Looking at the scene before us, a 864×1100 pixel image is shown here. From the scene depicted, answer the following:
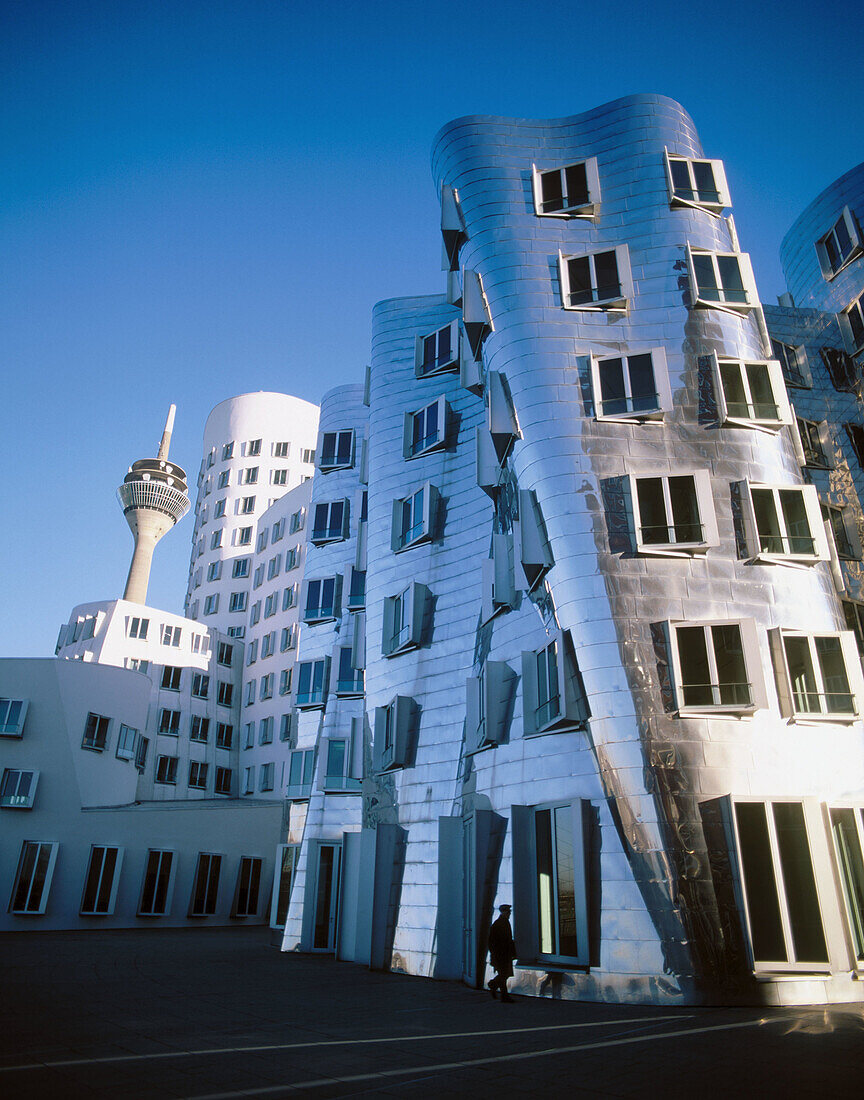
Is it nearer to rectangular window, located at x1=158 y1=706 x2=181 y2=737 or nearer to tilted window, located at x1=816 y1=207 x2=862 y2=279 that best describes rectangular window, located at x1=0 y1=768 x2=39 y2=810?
rectangular window, located at x1=158 y1=706 x2=181 y2=737

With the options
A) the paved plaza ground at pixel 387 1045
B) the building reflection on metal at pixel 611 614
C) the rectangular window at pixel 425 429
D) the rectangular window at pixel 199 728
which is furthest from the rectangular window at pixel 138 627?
the paved plaza ground at pixel 387 1045

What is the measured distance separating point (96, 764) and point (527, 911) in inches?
1140

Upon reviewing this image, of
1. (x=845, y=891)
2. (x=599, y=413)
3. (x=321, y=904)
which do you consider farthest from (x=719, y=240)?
(x=321, y=904)

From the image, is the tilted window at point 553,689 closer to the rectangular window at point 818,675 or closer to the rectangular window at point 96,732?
the rectangular window at point 818,675

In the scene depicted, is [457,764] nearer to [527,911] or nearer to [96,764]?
[527,911]

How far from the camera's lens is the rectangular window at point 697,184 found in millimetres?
18875

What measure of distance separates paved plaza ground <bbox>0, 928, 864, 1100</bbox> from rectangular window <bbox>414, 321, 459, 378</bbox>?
15.8 m

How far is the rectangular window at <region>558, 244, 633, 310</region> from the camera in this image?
17672 millimetres

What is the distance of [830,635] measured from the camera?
48.9 feet

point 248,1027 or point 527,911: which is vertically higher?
point 527,911

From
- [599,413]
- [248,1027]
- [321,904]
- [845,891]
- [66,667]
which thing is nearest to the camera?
[248,1027]

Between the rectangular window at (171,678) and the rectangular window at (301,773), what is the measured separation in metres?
27.0

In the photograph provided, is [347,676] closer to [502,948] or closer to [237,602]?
[502,948]

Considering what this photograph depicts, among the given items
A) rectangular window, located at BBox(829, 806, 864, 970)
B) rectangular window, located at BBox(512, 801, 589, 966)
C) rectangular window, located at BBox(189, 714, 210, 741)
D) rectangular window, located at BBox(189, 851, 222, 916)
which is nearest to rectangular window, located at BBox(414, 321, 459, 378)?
rectangular window, located at BBox(512, 801, 589, 966)
